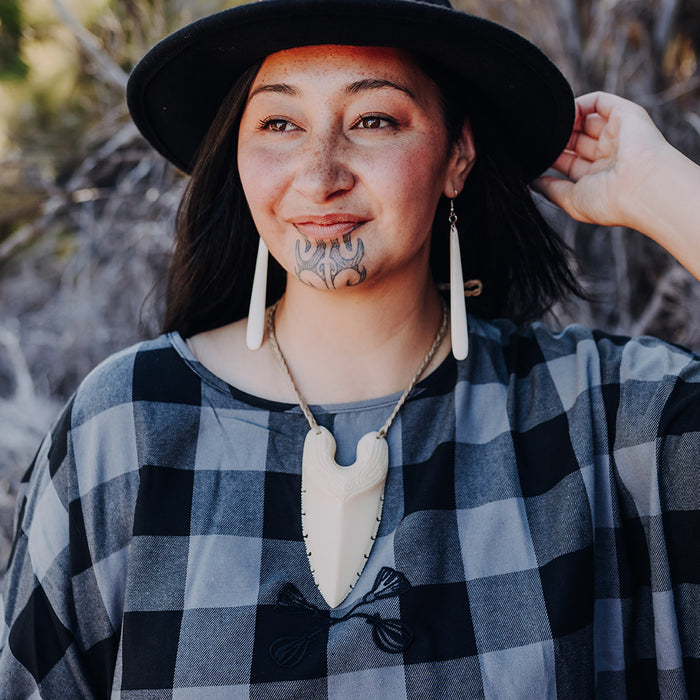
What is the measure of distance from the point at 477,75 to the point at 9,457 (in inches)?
97.2

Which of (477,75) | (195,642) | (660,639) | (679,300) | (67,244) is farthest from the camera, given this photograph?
(67,244)

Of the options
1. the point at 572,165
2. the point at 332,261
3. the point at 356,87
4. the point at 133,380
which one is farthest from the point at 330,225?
the point at 572,165

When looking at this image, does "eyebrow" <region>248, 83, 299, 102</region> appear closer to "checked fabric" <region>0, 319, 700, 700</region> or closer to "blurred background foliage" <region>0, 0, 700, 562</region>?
"checked fabric" <region>0, 319, 700, 700</region>

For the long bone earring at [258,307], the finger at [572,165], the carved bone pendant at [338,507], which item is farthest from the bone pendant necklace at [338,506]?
the finger at [572,165]

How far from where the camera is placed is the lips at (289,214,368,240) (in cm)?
162

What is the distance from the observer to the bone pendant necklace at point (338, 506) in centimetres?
157

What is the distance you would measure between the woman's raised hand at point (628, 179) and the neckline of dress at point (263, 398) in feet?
1.97

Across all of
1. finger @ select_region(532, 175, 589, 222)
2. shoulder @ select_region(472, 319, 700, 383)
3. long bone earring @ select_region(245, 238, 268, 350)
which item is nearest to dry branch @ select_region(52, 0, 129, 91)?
long bone earring @ select_region(245, 238, 268, 350)

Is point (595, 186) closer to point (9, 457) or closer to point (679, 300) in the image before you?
point (679, 300)

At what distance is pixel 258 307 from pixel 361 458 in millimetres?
488

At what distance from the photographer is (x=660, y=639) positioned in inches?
63.0

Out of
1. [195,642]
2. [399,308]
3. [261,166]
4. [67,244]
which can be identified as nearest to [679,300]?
[399,308]

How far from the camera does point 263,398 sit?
5.87 feet

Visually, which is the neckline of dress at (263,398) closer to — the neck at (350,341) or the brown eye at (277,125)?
the neck at (350,341)
